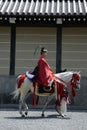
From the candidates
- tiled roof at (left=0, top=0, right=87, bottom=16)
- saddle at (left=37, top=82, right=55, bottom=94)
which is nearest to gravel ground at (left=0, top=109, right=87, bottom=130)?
saddle at (left=37, top=82, right=55, bottom=94)

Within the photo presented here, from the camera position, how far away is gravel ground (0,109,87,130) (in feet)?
38.7

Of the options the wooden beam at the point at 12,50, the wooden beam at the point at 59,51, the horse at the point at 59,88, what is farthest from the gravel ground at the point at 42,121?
the wooden beam at the point at 59,51

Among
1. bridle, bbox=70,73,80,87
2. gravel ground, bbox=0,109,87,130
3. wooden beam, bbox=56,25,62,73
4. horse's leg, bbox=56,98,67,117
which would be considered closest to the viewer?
gravel ground, bbox=0,109,87,130

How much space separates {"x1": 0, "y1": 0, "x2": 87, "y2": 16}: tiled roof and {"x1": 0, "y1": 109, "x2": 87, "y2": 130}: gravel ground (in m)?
3.59

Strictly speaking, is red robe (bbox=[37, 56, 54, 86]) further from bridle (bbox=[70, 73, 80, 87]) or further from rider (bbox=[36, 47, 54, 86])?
bridle (bbox=[70, 73, 80, 87])

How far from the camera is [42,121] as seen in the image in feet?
42.6

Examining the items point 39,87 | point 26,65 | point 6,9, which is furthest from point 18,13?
point 39,87

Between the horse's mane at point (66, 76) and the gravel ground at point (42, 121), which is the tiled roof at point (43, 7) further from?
the gravel ground at point (42, 121)

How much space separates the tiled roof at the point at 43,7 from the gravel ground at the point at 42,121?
3.59 m

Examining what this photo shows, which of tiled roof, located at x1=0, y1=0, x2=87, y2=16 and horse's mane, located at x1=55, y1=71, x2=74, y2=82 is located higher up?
tiled roof, located at x1=0, y1=0, x2=87, y2=16

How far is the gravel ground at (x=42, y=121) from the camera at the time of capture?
11781 mm

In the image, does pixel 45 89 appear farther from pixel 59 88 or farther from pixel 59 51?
pixel 59 51

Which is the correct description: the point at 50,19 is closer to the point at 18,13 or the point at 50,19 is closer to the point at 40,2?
the point at 18,13

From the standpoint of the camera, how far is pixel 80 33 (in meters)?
17.9
